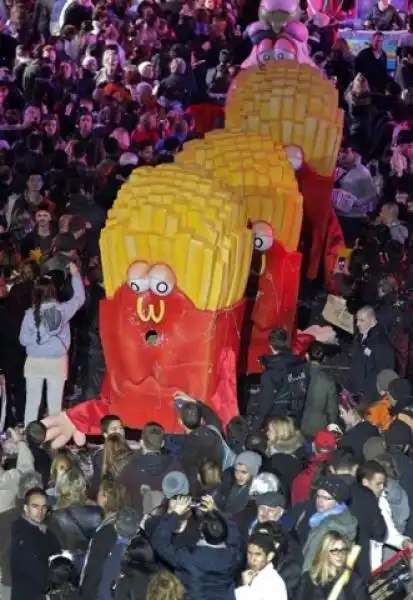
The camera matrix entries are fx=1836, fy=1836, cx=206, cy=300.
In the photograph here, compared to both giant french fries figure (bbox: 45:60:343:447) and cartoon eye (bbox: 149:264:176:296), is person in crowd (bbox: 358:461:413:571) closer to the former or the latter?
giant french fries figure (bbox: 45:60:343:447)

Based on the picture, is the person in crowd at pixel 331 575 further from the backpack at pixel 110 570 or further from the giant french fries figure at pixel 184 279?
the giant french fries figure at pixel 184 279

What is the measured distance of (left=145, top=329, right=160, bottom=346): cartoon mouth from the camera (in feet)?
43.0

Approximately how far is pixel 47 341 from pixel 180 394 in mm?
1124

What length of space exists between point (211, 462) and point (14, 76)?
11.1 metres

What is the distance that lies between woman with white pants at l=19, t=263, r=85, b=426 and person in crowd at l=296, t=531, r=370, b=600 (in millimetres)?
4373

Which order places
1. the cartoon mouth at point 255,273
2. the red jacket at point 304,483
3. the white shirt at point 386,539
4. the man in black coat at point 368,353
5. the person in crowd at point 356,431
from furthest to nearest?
the cartoon mouth at point 255,273 → the man in black coat at point 368,353 → the person in crowd at point 356,431 → the red jacket at point 304,483 → the white shirt at point 386,539

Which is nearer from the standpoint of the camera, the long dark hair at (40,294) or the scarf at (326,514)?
the scarf at (326,514)

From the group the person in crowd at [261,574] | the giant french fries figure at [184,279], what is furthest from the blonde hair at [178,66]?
the person in crowd at [261,574]

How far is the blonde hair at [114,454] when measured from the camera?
10961mm

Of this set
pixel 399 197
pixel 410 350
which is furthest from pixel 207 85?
pixel 410 350

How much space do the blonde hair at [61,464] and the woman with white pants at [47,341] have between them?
2.60 meters

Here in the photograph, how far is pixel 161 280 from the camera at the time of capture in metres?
12.9

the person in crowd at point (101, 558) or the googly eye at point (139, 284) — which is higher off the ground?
the googly eye at point (139, 284)

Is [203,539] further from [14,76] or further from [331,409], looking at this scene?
[14,76]
